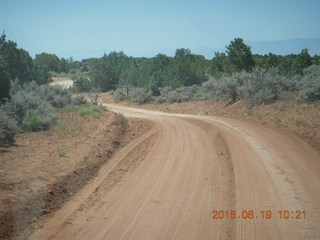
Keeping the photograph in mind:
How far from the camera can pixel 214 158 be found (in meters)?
10.6

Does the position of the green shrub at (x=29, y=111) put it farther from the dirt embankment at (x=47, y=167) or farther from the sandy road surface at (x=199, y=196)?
the sandy road surface at (x=199, y=196)

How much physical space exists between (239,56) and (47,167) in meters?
26.4

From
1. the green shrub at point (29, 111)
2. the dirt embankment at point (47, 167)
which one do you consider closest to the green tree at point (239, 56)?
the dirt embankment at point (47, 167)

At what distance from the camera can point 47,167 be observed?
938 cm

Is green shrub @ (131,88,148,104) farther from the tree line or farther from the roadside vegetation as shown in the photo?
the tree line

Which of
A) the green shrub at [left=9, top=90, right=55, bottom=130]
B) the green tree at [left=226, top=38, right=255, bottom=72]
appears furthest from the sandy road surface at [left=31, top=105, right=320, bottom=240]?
the green tree at [left=226, top=38, right=255, bottom=72]

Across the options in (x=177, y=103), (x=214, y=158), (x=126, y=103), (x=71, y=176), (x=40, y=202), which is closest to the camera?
(x=40, y=202)

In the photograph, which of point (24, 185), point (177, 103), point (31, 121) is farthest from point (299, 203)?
point (177, 103)

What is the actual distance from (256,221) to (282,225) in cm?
47

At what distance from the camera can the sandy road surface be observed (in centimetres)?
581

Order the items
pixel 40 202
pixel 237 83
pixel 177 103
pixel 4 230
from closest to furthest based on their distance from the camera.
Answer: pixel 4 230, pixel 40 202, pixel 237 83, pixel 177 103

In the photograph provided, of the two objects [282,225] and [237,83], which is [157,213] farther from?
[237,83]

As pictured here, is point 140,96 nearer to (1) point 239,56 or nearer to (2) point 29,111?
(1) point 239,56

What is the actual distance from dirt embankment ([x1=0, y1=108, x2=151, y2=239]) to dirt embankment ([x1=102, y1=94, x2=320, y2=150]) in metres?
7.31
